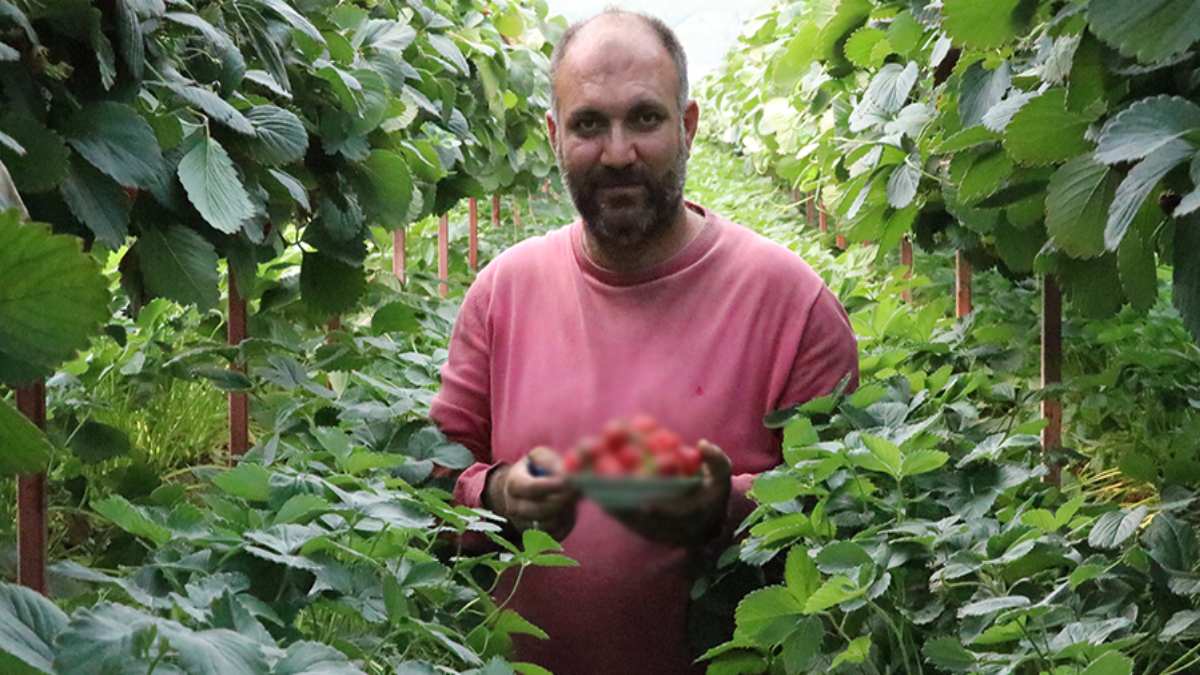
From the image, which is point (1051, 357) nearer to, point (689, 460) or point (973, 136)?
point (973, 136)

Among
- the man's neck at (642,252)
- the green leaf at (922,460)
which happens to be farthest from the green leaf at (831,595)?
the man's neck at (642,252)

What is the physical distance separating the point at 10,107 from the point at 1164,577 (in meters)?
0.95

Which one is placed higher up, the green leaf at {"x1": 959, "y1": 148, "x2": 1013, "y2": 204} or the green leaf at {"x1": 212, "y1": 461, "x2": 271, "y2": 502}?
the green leaf at {"x1": 959, "y1": 148, "x2": 1013, "y2": 204}

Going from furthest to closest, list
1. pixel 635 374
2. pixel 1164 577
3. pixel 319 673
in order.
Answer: pixel 1164 577, pixel 319 673, pixel 635 374

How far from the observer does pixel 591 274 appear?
1.58 ft

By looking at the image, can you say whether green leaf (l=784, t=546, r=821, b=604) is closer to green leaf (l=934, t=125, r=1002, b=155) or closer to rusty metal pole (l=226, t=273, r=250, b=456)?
green leaf (l=934, t=125, r=1002, b=155)

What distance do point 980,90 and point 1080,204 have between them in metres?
0.39

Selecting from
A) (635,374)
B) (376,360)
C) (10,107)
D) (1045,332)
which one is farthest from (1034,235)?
(635,374)

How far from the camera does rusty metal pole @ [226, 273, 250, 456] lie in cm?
173

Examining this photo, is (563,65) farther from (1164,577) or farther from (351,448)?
(1164,577)

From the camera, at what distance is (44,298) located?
66cm

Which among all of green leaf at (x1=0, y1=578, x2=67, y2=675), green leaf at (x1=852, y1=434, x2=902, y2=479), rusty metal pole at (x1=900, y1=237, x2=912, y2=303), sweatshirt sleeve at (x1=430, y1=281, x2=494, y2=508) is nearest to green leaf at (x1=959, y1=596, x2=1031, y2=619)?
green leaf at (x1=852, y1=434, x2=902, y2=479)

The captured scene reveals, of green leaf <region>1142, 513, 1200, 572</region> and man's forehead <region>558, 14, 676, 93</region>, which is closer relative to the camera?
man's forehead <region>558, 14, 676, 93</region>

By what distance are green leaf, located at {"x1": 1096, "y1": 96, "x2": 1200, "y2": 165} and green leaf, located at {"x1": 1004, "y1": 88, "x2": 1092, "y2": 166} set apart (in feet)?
0.67
